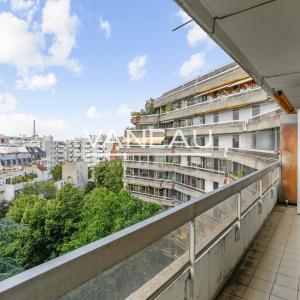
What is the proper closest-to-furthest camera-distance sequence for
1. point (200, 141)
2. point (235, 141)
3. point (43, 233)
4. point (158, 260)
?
point (158, 260) < point (43, 233) < point (235, 141) < point (200, 141)

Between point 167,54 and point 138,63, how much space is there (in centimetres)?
852

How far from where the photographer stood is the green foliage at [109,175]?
3443 centimetres

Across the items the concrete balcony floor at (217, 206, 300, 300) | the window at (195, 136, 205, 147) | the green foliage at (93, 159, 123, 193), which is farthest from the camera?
the green foliage at (93, 159, 123, 193)

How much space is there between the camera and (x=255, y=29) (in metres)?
2.01

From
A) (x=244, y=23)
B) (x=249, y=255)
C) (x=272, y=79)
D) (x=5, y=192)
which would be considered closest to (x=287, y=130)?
(x=272, y=79)

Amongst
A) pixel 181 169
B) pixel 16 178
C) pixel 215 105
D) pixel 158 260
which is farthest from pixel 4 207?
pixel 158 260

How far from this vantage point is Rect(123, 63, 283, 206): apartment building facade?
53.6ft

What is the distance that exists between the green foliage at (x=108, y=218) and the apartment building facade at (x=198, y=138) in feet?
19.6

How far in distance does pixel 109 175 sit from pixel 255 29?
34288 millimetres

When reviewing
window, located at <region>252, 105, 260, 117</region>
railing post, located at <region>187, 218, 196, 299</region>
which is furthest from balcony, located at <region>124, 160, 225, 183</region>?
railing post, located at <region>187, 218, 196, 299</region>

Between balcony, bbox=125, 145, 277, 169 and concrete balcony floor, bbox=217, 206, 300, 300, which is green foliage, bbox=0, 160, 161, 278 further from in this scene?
concrete balcony floor, bbox=217, 206, 300, 300

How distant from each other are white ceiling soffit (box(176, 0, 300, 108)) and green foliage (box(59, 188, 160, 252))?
1063 centimetres

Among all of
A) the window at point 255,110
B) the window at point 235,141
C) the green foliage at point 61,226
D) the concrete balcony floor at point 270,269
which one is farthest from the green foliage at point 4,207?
the concrete balcony floor at point 270,269

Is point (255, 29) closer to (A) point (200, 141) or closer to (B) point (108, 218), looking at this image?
(B) point (108, 218)
